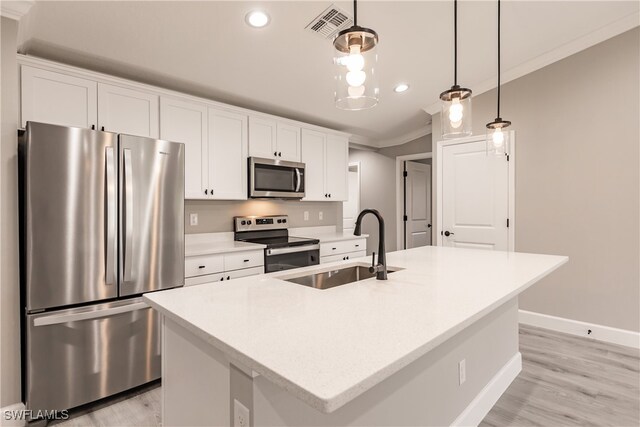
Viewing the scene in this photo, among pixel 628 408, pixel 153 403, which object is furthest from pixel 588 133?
pixel 153 403

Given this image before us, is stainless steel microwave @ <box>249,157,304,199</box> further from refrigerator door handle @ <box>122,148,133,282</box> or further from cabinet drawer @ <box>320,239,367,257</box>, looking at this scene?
refrigerator door handle @ <box>122,148,133,282</box>

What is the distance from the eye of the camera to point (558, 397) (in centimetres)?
225

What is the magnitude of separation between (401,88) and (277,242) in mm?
2187

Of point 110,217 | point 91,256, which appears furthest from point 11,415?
Result: point 110,217

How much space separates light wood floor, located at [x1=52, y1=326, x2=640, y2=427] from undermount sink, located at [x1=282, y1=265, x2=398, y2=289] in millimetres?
1130

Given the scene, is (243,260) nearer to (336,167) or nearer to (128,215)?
(128,215)

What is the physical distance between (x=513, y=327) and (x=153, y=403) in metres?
2.54

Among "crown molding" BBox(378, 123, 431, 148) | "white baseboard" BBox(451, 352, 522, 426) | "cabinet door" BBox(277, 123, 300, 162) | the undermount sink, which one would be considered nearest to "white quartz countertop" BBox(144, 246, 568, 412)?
the undermount sink

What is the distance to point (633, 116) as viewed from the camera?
303cm

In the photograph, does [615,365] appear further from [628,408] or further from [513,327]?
[513,327]

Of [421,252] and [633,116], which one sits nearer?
[421,252]

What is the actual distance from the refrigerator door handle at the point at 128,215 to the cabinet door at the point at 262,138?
1456 millimetres

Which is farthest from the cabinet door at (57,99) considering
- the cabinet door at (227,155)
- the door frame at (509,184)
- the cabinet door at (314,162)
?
the door frame at (509,184)

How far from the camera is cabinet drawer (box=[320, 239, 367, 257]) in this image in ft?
12.8
